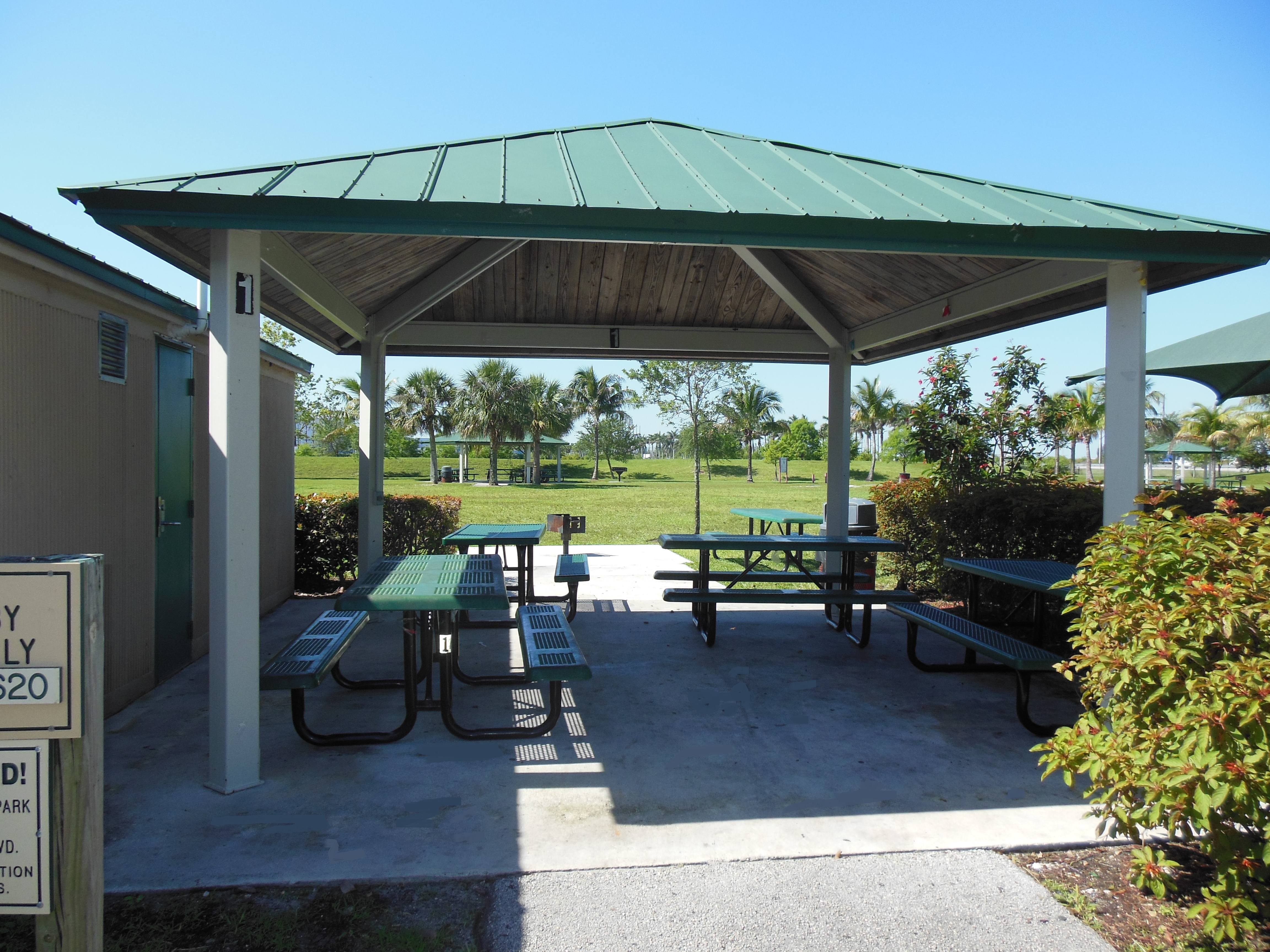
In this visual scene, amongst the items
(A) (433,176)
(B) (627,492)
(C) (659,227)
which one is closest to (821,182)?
(C) (659,227)

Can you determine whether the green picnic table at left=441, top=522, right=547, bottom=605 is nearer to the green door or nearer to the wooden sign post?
the green door

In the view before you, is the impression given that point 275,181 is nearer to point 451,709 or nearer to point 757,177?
point 757,177

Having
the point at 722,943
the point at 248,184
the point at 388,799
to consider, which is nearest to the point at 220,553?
the point at 388,799

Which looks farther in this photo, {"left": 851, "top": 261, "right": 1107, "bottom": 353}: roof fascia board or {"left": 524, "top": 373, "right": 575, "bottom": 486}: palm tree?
{"left": 524, "top": 373, "right": 575, "bottom": 486}: palm tree

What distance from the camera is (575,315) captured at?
7.83 m

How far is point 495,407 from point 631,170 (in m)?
37.8

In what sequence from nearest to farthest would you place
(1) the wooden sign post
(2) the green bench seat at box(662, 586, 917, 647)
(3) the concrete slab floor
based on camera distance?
1. (1) the wooden sign post
2. (3) the concrete slab floor
3. (2) the green bench seat at box(662, 586, 917, 647)

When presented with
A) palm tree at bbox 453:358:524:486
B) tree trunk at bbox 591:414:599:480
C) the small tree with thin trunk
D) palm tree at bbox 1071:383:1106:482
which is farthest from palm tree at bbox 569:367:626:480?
the small tree with thin trunk

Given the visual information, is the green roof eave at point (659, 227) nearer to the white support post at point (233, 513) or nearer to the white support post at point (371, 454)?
the white support post at point (233, 513)

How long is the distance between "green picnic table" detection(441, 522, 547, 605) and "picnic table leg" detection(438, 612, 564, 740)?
2599 millimetres

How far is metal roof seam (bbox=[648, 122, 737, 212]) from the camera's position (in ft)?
11.9

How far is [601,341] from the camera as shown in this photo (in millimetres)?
7934

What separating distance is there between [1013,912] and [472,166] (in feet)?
13.4

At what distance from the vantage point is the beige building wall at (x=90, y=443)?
3.60 m
